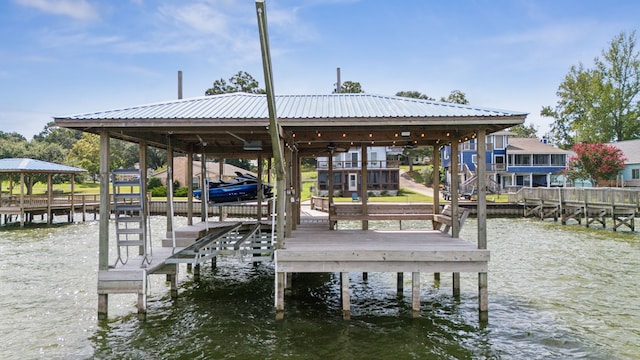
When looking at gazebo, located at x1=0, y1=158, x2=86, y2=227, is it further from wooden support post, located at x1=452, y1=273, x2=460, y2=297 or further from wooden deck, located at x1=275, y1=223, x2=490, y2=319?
wooden support post, located at x1=452, y1=273, x2=460, y2=297

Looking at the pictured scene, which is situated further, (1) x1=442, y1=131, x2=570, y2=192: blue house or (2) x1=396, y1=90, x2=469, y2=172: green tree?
(2) x1=396, y1=90, x2=469, y2=172: green tree

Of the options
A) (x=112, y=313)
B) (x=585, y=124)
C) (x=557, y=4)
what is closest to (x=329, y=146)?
(x=112, y=313)

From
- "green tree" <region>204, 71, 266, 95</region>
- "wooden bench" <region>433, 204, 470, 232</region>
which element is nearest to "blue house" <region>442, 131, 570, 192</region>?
"green tree" <region>204, 71, 266, 95</region>

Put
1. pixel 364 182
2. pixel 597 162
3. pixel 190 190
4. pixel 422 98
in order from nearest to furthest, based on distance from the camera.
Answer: pixel 364 182 < pixel 190 190 < pixel 597 162 < pixel 422 98

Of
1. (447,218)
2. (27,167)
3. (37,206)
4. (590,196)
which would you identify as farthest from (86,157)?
(447,218)

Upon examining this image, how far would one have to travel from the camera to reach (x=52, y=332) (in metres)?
8.63

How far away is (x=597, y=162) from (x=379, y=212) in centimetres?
3384

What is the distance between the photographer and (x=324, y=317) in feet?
31.3

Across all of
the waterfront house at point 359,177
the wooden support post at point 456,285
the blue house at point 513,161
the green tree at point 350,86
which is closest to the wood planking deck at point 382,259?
the wooden support post at point 456,285

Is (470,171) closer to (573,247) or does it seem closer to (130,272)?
(573,247)

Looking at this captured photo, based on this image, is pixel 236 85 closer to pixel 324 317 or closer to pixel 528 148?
pixel 528 148

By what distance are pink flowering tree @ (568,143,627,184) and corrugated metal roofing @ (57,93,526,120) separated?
3545 centimetres

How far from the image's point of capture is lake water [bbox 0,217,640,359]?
7.80m

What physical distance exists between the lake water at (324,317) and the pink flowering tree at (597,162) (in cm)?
2803
